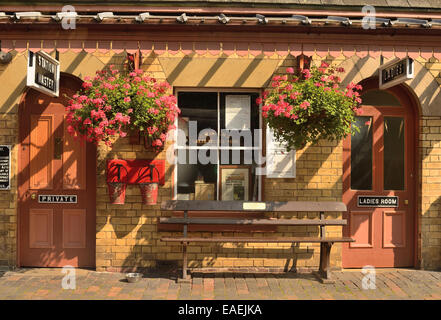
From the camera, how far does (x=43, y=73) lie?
5.41 metres

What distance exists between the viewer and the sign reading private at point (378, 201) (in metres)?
6.54

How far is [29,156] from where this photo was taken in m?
6.40

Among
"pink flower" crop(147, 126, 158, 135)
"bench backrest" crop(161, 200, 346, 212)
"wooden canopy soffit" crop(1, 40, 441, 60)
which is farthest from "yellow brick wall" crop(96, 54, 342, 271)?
"pink flower" crop(147, 126, 158, 135)

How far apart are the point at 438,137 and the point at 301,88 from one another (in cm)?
261

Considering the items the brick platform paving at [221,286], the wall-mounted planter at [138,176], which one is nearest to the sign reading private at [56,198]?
the wall-mounted planter at [138,176]

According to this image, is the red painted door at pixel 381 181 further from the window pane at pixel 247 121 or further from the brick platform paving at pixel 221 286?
the window pane at pixel 247 121

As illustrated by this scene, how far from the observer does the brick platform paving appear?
5195 millimetres

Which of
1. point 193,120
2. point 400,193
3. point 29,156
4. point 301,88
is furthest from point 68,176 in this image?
point 400,193

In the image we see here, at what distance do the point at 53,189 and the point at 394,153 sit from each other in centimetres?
551

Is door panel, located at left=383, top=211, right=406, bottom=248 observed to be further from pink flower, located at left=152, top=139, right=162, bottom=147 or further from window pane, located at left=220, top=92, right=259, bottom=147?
pink flower, located at left=152, top=139, right=162, bottom=147

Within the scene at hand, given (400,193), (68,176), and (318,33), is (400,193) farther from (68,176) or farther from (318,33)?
(68,176)

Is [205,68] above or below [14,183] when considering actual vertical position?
above

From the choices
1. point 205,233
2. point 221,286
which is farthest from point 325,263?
point 205,233

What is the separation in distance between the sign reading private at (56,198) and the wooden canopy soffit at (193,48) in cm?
225
